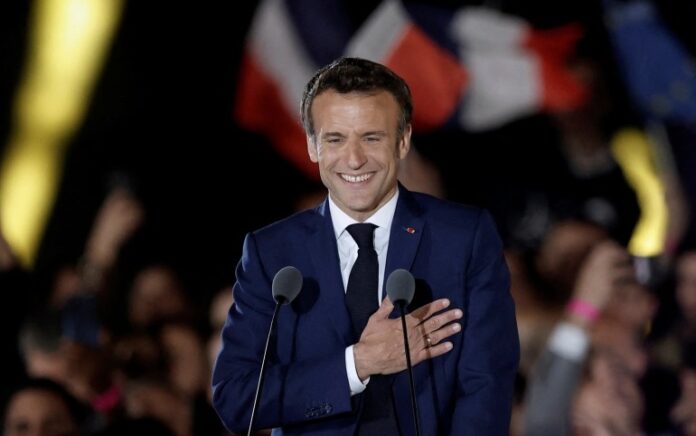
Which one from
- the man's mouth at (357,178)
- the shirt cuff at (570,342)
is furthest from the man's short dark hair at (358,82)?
the shirt cuff at (570,342)

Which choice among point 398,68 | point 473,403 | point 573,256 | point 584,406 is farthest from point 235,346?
point 398,68

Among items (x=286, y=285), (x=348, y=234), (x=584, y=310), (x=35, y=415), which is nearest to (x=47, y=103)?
(x=35, y=415)

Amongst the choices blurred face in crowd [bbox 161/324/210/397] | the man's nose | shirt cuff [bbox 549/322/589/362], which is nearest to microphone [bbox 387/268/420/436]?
the man's nose

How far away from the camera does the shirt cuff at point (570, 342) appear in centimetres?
532

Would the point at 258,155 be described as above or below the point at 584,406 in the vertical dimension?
above

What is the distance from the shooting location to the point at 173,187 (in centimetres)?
745

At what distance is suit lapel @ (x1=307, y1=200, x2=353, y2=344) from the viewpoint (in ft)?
7.67

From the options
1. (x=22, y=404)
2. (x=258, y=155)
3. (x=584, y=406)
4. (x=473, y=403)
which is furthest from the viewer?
A: (x=258, y=155)

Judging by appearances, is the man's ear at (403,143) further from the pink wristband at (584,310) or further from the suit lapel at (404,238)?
the pink wristband at (584,310)

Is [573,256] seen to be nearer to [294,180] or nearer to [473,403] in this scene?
[294,180]

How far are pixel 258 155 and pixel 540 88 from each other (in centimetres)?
167

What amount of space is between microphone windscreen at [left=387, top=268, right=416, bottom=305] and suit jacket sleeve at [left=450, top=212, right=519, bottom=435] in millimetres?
180

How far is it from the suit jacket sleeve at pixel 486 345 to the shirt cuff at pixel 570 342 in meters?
3.00

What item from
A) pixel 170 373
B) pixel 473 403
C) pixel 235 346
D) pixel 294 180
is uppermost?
pixel 294 180
